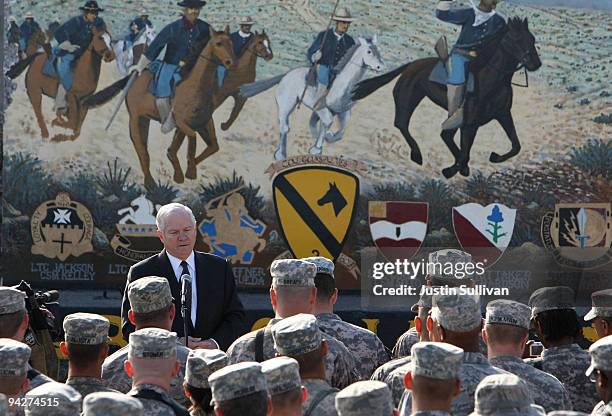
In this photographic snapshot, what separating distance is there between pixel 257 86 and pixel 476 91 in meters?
1.86

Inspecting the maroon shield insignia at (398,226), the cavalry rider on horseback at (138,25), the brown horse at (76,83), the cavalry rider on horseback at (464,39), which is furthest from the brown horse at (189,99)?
the cavalry rider on horseback at (464,39)

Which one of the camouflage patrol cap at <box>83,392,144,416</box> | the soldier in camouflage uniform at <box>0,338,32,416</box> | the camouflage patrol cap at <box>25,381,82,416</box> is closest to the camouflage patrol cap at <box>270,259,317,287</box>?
the soldier in camouflage uniform at <box>0,338,32,416</box>

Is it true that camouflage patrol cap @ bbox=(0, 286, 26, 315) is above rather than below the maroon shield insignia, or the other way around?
above

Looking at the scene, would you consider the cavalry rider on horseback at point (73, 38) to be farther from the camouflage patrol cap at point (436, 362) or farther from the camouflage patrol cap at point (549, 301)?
the camouflage patrol cap at point (436, 362)

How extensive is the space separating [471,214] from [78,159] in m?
3.36

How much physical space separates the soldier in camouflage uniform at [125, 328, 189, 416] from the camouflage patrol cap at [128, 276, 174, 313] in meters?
0.73

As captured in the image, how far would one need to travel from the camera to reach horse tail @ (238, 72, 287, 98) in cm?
1092

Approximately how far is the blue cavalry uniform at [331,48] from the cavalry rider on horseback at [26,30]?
2.37 metres

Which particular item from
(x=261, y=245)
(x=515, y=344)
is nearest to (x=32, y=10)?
(x=261, y=245)

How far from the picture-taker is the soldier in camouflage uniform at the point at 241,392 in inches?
153

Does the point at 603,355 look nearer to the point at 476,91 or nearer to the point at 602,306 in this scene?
the point at 602,306

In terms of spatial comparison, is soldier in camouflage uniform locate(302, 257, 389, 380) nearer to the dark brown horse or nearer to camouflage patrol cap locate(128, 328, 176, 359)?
camouflage patrol cap locate(128, 328, 176, 359)

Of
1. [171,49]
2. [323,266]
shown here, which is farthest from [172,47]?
[323,266]

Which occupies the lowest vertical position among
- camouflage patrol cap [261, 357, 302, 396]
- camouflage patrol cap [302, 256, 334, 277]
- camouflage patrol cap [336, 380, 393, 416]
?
camouflage patrol cap [302, 256, 334, 277]
